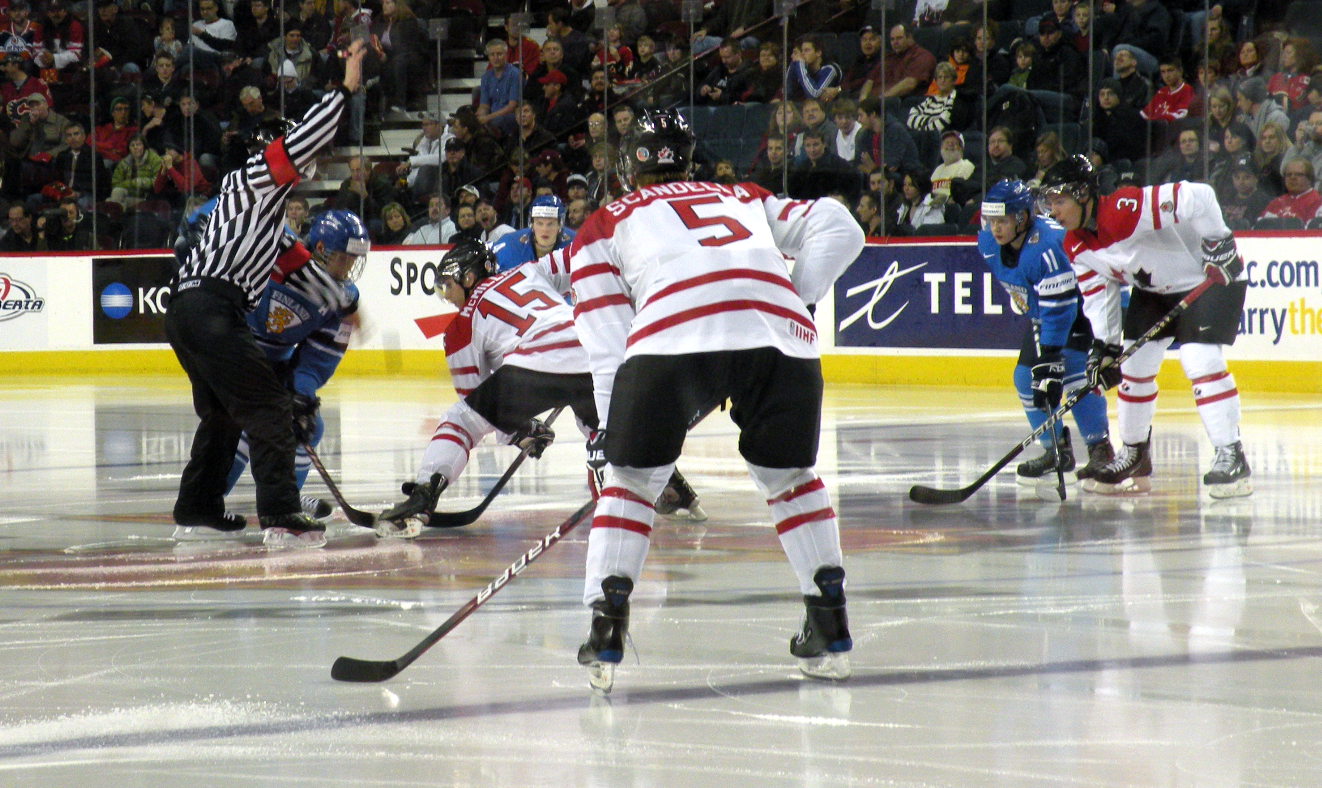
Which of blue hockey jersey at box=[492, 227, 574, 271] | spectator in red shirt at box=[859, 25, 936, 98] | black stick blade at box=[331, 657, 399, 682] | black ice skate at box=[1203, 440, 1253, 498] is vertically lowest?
black stick blade at box=[331, 657, 399, 682]

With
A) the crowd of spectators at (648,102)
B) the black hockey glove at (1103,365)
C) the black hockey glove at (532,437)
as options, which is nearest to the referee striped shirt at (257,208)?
the black hockey glove at (532,437)

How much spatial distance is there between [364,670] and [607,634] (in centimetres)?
47

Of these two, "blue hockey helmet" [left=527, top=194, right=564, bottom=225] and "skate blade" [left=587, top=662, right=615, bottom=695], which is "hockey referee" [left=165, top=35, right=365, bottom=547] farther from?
"skate blade" [left=587, top=662, right=615, bottom=695]

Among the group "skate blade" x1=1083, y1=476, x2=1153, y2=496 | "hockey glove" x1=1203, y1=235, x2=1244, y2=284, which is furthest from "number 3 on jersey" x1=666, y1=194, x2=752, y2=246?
"skate blade" x1=1083, y1=476, x2=1153, y2=496

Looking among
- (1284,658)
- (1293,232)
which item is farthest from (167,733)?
(1293,232)

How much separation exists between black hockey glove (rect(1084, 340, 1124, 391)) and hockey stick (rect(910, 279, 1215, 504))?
0.02 meters

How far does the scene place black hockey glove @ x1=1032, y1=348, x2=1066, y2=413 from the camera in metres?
5.61

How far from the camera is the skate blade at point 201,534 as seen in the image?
184 inches

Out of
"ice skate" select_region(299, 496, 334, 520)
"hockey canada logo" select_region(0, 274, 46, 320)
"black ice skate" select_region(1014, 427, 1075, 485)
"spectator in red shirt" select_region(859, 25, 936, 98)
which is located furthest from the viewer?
"hockey canada logo" select_region(0, 274, 46, 320)

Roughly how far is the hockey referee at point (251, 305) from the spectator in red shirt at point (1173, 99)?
6050 mm

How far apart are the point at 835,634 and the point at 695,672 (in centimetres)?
30

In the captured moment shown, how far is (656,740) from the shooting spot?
2490 millimetres

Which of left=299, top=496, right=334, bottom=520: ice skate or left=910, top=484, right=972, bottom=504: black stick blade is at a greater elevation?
left=910, top=484, right=972, bottom=504: black stick blade

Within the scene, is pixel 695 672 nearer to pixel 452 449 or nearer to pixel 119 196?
pixel 452 449
